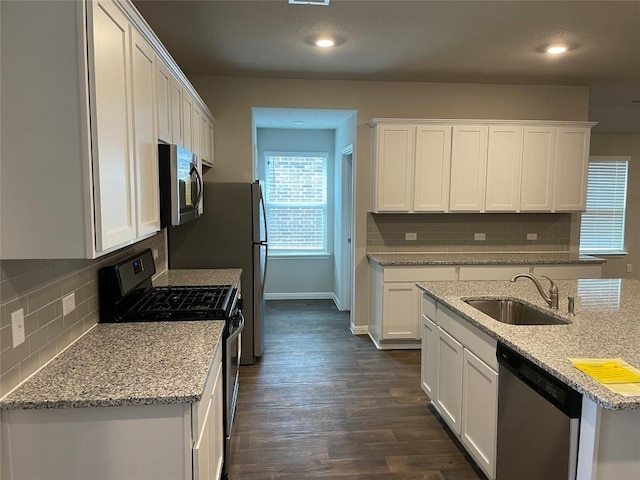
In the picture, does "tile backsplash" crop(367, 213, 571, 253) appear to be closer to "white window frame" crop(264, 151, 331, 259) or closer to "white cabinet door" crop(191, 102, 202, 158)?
"white window frame" crop(264, 151, 331, 259)

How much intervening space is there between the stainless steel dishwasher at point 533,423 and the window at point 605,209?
601 centimetres

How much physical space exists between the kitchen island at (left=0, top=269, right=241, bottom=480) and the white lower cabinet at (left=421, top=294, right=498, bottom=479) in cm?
136

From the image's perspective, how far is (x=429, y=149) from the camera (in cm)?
451

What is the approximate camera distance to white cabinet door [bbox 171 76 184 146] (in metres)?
2.66

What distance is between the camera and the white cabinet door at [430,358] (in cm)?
298

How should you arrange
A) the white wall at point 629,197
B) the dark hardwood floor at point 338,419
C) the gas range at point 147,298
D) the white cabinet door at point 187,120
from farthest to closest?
the white wall at point 629,197 < the white cabinet door at point 187,120 < the dark hardwood floor at point 338,419 < the gas range at point 147,298

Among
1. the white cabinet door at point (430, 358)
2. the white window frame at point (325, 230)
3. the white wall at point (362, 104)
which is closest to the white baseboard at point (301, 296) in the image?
the white window frame at point (325, 230)

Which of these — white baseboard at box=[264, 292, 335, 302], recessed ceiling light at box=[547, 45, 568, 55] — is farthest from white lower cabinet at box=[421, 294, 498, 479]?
white baseboard at box=[264, 292, 335, 302]

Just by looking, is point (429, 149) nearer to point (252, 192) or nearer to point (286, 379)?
point (252, 192)

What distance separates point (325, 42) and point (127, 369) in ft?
9.08

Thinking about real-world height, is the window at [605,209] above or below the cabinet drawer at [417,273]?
above

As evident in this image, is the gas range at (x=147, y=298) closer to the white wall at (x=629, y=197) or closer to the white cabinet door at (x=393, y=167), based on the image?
the white cabinet door at (x=393, y=167)

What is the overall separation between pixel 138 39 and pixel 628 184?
759 cm

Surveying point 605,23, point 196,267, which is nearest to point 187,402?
point 196,267
